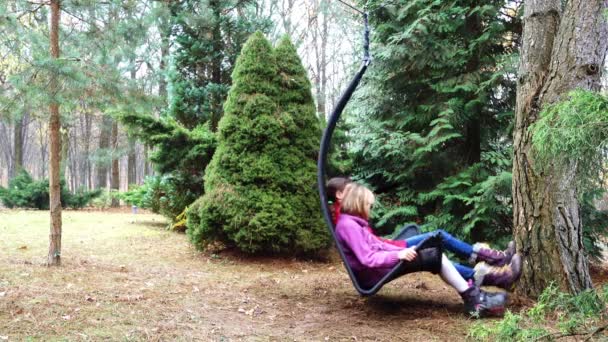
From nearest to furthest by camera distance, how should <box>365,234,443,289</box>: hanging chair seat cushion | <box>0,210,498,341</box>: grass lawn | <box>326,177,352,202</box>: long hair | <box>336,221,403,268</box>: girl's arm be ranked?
1. <box>0,210,498,341</box>: grass lawn
2. <box>365,234,443,289</box>: hanging chair seat cushion
3. <box>336,221,403,268</box>: girl's arm
4. <box>326,177,352,202</box>: long hair

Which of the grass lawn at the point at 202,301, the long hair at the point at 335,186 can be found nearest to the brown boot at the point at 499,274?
the grass lawn at the point at 202,301

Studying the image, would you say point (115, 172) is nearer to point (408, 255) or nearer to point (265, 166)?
point (265, 166)

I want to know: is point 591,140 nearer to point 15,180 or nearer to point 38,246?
point 38,246

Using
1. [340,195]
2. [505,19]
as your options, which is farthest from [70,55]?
[505,19]

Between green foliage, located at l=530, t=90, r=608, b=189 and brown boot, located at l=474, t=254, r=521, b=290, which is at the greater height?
green foliage, located at l=530, t=90, r=608, b=189

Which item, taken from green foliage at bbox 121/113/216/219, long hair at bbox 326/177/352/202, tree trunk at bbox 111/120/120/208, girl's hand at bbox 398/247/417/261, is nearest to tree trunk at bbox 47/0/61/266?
green foliage at bbox 121/113/216/219

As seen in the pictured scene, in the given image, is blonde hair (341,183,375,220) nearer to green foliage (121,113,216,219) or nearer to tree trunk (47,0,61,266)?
tree trunk (47,0,61,266)

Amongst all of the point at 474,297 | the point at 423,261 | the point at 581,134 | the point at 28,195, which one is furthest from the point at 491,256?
the point at 28,195

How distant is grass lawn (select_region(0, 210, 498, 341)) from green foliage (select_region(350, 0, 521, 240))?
1.09 m

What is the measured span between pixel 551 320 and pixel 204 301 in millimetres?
2530

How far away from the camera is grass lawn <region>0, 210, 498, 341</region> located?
2852 mm

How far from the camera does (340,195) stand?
3.59 metres

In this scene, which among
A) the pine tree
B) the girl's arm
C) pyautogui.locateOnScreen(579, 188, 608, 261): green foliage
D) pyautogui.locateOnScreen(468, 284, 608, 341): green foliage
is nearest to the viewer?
pyautogui.locateOnScreen(468, 284, 608, 341): green foliage

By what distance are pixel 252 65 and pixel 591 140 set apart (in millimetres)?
4406
